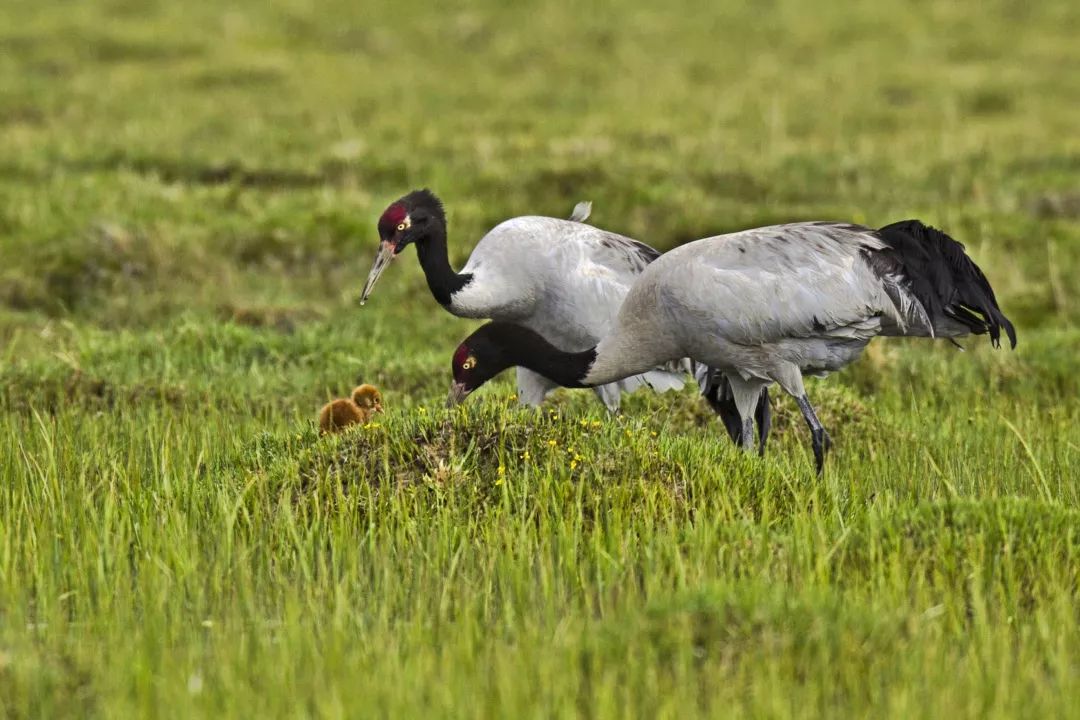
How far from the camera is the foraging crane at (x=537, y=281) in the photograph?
739 cm

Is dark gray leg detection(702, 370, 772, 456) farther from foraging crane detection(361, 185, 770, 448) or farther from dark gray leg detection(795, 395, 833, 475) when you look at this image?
dark gray leg detection(795, 395, 833, 475)

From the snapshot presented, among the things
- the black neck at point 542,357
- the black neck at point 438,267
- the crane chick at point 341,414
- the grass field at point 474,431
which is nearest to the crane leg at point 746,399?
the grass field at point 474,431

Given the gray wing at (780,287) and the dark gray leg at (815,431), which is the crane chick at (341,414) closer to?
the gray wing at (780,287)

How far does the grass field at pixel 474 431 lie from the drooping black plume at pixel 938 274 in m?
0.51

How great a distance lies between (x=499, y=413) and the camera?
237 inches

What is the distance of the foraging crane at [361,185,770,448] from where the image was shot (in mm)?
7395

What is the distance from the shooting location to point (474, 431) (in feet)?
19.3

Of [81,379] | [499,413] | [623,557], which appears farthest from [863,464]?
[81,379]

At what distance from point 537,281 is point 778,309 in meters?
1.39

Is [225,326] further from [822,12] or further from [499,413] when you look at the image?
[822,12]

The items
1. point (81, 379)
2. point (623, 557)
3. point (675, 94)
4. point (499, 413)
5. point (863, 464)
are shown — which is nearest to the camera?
point (623, 557)

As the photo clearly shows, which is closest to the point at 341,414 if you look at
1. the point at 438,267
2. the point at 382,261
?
the point at 382,261

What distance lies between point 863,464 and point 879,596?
2.34m

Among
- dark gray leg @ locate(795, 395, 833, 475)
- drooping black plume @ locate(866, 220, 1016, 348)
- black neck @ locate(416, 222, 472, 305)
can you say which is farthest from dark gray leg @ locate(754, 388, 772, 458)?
black neck @ locate(416, 222, 472, 305)
